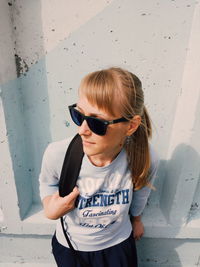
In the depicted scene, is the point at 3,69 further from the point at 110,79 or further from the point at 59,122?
the point at 110,79

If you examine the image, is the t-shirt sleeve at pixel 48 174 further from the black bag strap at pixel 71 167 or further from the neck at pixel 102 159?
the neck at pixel 102 159

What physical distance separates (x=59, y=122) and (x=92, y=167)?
0.46 metres

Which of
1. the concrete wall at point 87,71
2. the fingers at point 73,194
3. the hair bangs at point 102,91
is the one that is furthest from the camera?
the concrete wall at point 87,71

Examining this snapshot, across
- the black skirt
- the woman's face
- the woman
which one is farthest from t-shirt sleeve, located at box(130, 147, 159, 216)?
the woman's face

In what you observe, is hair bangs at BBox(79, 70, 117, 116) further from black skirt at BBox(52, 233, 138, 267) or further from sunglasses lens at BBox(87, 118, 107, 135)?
black skirt at BBox(52, 233, 138, 267)

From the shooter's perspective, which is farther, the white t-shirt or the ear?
the white t-shirt

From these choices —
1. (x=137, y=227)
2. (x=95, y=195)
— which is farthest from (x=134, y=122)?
(x=137, y=227)

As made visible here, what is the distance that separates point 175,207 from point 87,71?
40.8 inches

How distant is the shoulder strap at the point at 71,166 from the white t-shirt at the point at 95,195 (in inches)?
1.2

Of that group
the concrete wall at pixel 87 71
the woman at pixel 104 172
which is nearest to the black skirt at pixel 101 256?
the woman at pixel 104 172

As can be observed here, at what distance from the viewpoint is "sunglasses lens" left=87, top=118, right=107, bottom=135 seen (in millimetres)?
861

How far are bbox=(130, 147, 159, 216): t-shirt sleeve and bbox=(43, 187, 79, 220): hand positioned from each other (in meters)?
0.41

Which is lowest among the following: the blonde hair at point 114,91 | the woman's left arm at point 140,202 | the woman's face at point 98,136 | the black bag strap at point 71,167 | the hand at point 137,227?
the hand at point 137,227

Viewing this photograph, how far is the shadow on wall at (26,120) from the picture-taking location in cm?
123
